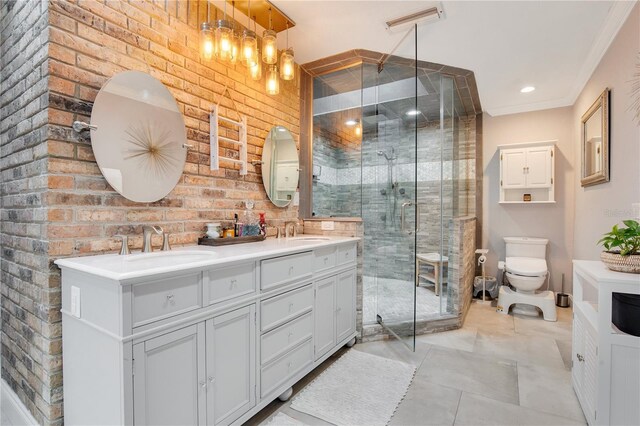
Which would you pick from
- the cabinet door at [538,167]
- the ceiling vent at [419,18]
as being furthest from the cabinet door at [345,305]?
the cabinet door at [538,167]

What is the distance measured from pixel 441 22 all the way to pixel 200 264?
2.35 metres

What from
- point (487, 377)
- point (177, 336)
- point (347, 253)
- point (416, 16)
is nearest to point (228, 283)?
point (177, 336)

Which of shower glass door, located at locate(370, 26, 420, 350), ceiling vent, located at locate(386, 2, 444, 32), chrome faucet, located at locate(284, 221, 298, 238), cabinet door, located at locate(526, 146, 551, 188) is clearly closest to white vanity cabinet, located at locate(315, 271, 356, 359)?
shower glass door, located at locate(370, 26, 420, 350)

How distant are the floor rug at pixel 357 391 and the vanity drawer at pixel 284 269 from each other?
0.73 meters

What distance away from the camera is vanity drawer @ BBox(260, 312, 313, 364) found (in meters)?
1.69

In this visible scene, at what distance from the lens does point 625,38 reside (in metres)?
2.08

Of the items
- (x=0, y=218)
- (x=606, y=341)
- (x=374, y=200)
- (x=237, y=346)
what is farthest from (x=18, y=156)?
(x=606, y=341)

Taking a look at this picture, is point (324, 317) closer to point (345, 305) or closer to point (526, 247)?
point (345, 305)

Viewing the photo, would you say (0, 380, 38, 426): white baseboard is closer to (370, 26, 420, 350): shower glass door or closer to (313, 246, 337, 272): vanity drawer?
(313, 246, 337, 272): vanity drawer

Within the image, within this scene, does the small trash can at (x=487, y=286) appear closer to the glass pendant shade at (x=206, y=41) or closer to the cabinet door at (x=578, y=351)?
the cabinet door at (x=578, y=351)

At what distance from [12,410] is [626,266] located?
3.27 metres

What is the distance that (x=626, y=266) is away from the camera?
1537 millimetres

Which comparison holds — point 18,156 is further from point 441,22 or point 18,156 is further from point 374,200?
point 441,22

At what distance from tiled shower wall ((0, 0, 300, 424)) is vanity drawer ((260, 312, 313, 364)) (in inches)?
31.3
